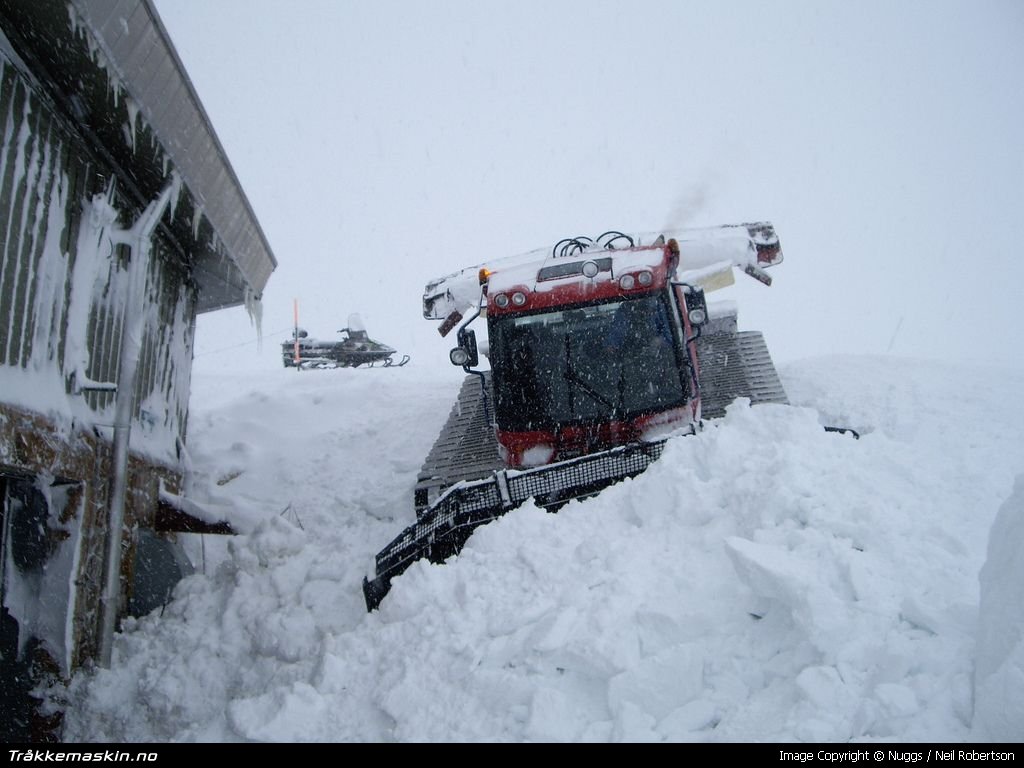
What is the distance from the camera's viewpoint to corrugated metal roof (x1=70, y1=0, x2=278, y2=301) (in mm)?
3861

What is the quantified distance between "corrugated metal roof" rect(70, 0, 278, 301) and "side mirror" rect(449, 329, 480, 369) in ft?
8.77

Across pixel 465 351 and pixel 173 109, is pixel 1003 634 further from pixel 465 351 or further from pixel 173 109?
pixel 173 109

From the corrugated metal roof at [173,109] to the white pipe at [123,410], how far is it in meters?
0.46

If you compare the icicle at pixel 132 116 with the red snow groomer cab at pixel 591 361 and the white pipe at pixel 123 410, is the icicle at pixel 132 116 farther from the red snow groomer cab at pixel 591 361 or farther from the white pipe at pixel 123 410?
the red snow groomer cab at pixel 591 361

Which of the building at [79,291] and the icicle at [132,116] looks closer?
the building at [79,291]

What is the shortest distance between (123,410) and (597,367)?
14.1ft

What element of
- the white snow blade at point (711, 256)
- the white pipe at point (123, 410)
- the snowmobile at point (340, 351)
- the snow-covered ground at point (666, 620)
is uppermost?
the snowmobile at point (340, 351)

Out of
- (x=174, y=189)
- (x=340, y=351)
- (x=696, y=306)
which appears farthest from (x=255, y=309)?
(x=340, y=351)

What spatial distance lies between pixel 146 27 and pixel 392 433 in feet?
23.8

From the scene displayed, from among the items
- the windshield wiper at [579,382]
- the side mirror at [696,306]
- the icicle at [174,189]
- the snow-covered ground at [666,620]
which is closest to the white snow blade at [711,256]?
the side mirror at [696,306]

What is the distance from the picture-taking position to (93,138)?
16.5 feet

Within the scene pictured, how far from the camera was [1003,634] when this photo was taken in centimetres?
219

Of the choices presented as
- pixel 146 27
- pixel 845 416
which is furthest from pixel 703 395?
pixel 146 27

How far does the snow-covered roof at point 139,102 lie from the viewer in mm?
3814
